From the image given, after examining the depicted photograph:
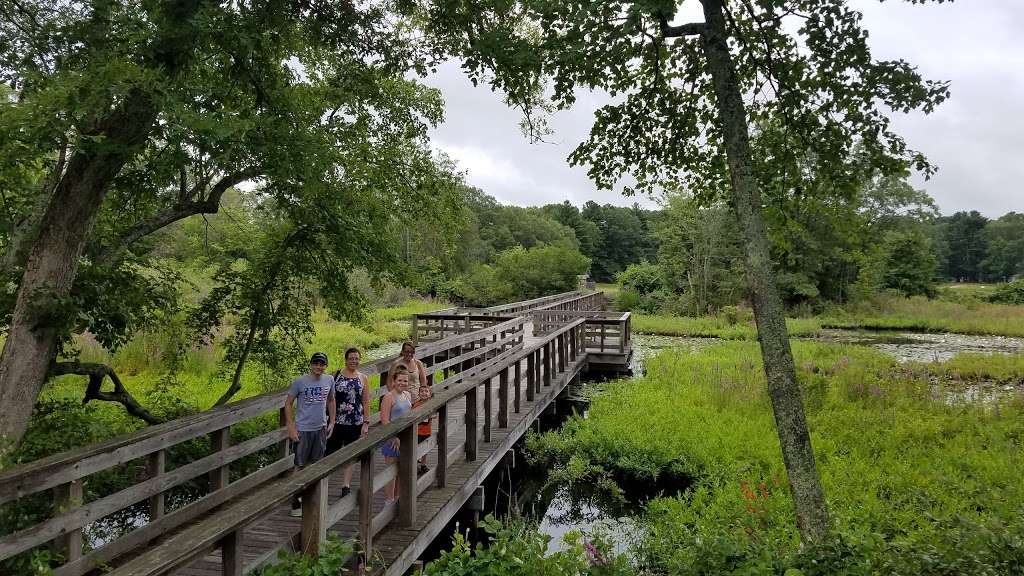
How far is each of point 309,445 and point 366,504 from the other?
53.9 inches

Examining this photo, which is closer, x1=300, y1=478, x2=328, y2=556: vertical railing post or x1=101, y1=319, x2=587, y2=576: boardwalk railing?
x1=101, y1=319, x2=587, y2=576: boardwalk railing

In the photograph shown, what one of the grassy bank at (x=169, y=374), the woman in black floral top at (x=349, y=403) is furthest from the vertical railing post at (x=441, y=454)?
the grassy bank at (x=169, y=374)

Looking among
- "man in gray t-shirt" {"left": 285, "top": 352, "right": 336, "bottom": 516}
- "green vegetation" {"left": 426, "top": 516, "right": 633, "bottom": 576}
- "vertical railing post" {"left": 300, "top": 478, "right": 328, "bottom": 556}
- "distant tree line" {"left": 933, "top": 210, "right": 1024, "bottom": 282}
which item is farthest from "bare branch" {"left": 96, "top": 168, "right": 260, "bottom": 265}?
"distant tree line" {"left": 933, "top": 210, "right": 1024, "bottom": 282}

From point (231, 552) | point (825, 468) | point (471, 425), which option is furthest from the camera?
point (825, 468)

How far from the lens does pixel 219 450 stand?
16.7 feet

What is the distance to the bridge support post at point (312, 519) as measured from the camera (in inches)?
131

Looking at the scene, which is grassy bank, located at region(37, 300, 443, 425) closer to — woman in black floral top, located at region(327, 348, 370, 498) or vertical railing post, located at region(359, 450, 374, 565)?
woman in black floral top, located at region(327, 348, 370, 498)

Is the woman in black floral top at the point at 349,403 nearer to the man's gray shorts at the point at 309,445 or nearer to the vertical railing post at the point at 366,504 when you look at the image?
the man's gray shorts at the point at 309,445

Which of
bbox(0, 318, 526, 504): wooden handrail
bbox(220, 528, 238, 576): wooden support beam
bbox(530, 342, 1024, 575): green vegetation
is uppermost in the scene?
bbox(0, 318, 526, 504): wooden handrail

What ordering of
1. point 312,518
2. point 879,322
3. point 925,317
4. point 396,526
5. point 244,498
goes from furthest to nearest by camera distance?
point 925,317
point 879,322
point 244,498
point 396,526
point 312,518

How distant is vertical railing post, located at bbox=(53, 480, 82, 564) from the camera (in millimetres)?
3646

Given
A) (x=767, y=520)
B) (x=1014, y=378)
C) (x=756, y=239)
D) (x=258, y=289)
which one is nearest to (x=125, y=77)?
(x=258, y=289)

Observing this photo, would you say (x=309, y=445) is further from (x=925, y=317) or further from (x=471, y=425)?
(x=925, y=317)

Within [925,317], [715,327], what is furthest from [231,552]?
[925,317]
